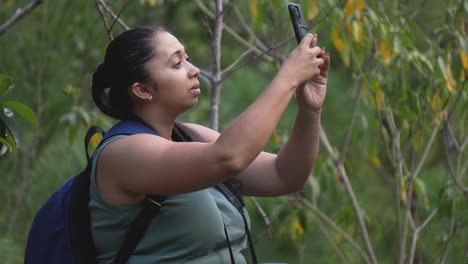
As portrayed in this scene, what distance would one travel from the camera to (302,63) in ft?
7.03

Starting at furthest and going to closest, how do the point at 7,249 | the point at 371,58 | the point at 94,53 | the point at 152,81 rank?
the point at 94,53
the point at 7,249
the point at 371,58
the point at 152,81

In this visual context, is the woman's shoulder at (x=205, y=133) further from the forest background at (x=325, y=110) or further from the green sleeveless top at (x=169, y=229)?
the forest background at (x=325, y=110)

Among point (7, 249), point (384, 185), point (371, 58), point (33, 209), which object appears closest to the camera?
point (371, 58)

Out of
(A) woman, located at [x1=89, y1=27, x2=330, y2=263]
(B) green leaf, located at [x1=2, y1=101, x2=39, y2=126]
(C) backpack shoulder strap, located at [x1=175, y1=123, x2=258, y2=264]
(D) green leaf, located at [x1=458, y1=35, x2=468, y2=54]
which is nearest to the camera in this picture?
(A) woman, located at [x1=89, y1=27, x2=330, y2=263]

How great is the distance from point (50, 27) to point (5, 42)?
11.1 inches

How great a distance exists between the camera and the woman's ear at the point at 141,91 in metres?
2.34

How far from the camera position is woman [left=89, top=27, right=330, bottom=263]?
2.07 meters

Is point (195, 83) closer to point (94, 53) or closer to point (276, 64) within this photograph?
point (276, 64)

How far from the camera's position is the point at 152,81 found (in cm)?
232

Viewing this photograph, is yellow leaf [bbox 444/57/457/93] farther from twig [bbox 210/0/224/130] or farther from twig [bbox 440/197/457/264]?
twig [bbox 210/0/224/130]

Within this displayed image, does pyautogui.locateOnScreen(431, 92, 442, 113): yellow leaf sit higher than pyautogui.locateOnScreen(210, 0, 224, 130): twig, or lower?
lower

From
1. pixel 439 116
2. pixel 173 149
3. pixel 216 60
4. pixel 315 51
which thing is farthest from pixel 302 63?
pixel 439 116

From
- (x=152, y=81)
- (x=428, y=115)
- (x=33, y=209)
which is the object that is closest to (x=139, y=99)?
(x=152, y=81)

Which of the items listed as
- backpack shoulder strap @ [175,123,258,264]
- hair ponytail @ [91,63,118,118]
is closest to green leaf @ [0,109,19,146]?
hair ponytail @ [91,63,118,118]
